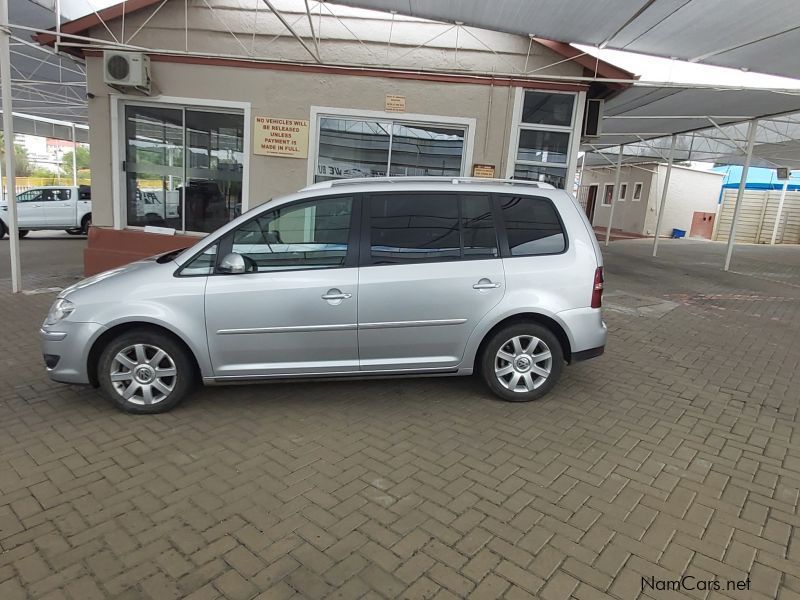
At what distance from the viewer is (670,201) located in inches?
1064

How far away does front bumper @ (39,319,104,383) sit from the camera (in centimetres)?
385

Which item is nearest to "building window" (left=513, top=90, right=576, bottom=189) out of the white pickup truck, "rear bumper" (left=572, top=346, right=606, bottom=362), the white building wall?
"rear bumper" (left=572, top=346, right=606, bottom=362)

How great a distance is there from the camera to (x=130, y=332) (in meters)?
3.92

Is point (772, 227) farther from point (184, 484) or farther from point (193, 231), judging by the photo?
point (184, 484)

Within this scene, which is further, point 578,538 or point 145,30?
point 145,30

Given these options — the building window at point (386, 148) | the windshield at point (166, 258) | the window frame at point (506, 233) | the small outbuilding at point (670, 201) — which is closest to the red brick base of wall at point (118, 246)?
the building window at point (386, 148)

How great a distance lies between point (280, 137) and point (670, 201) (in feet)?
80.5

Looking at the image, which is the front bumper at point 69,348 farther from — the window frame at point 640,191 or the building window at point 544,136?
the window frame at point 640,191

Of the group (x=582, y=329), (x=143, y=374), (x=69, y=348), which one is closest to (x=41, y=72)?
(x=69, y=348)

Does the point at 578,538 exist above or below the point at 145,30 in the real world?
below

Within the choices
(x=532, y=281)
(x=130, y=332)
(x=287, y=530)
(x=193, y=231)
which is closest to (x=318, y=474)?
(x=287, y=530)

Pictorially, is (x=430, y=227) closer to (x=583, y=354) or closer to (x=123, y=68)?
(x=583, y=354)

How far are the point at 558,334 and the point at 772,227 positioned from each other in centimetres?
2945

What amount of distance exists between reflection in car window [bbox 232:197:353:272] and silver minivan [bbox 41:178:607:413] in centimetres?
1
